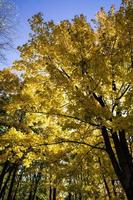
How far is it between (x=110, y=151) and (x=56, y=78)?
294cm

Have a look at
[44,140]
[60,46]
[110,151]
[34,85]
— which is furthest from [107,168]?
[60,46]

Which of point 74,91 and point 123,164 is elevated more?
point 74,91

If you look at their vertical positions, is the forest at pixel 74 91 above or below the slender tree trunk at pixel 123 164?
above

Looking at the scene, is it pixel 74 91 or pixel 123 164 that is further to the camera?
pixel 123 164

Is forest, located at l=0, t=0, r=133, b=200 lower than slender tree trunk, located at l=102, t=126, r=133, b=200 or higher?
higher

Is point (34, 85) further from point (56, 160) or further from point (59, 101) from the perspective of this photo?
point (56, 160)

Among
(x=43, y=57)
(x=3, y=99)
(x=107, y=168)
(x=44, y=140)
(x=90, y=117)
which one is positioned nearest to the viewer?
(x=90, y=117)

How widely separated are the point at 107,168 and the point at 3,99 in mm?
8861

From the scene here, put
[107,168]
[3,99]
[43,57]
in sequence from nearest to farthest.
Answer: [43,57]
[107,168]
[3,99]

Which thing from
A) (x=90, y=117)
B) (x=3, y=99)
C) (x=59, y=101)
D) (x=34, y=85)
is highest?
(x=3, y=99)

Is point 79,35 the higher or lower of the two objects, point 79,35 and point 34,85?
the higher

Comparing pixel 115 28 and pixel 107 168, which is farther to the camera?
pixel 107 168

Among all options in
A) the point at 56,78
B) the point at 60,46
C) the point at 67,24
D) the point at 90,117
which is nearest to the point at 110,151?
the point at 90,117

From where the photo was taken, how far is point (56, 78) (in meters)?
8.09
